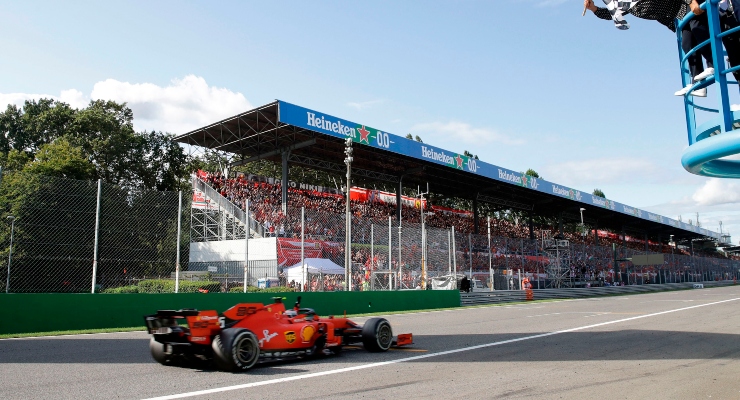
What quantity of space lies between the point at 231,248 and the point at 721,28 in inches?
811

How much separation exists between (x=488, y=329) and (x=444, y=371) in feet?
18.7

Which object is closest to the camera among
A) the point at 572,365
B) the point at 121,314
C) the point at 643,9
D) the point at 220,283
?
the point at 643,9

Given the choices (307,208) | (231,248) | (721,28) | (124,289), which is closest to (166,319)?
(721,28)

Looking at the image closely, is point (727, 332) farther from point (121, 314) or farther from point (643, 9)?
point (121, 314)

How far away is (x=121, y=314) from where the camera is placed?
13.2 m

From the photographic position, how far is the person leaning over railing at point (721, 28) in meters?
4.01

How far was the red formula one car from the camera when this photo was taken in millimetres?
6594

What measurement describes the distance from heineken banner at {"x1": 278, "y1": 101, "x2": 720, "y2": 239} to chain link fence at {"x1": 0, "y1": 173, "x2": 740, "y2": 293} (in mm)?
4645

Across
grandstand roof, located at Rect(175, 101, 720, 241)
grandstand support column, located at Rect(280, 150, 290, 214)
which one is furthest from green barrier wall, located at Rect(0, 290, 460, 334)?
grandstand support column, located at Rect(280, 150, 290, 214)

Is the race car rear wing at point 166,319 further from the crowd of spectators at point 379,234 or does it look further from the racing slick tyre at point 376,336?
the crowd of spectators at point 379,234

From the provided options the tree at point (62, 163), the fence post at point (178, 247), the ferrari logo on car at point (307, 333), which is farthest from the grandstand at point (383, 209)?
the ferrari logo on car at point (307, 333)

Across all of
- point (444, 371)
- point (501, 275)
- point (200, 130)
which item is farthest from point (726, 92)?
point (200, 130)

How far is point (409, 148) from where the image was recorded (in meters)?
31.1

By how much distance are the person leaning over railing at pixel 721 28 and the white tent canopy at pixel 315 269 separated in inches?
622
